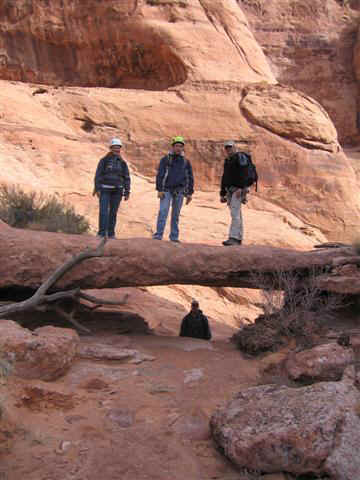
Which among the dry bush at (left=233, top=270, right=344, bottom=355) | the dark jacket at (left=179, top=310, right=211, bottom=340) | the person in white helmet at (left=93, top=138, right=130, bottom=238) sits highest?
the person in white helmet at (left=93, top=138, right=130, bottom=238)

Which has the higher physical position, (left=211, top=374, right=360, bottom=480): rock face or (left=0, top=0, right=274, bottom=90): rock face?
(left=0, top=0, right=274, bottom=90): rock face

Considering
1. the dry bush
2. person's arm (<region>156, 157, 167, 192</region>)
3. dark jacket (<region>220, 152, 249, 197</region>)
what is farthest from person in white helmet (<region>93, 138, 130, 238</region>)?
the dry bush

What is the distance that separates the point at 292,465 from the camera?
3689mm

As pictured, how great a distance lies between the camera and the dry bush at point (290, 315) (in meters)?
6.19

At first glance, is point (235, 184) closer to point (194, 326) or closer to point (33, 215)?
point (194, 326)

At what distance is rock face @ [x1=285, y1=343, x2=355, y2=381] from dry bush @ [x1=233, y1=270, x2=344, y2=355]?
0.60 metres

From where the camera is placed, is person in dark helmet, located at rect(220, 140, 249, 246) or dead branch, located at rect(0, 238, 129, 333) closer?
dead branch, located at rect(0, 238, 129, 333)

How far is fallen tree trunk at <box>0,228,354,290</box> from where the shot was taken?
5.72 m

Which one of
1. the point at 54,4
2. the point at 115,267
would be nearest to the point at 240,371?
the point at 115,267

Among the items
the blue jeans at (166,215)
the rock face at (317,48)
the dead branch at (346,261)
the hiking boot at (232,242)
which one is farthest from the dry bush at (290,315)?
the rock face at (317,48)

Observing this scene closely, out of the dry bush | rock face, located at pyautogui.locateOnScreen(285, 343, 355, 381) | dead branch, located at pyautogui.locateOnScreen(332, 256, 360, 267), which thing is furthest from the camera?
dead branch, located at pyautogui.locateOnScreen(332, 256, 360, 267)

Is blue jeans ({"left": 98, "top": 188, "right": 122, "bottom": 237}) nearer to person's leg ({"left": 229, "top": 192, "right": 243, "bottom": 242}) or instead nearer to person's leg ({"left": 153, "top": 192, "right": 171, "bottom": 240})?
person's leg ({"left": 153, "top": 192, "right": 171, "bottom": 240})

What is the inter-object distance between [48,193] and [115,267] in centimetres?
551

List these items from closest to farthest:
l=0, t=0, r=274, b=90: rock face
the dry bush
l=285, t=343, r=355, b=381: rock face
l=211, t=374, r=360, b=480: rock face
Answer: l=211, t=374, r=360, b=480: rock face, l=285, t=343, r=355, b=381: rock face, the dry bush, l=0, t=0, r=274, b=90: rock face
